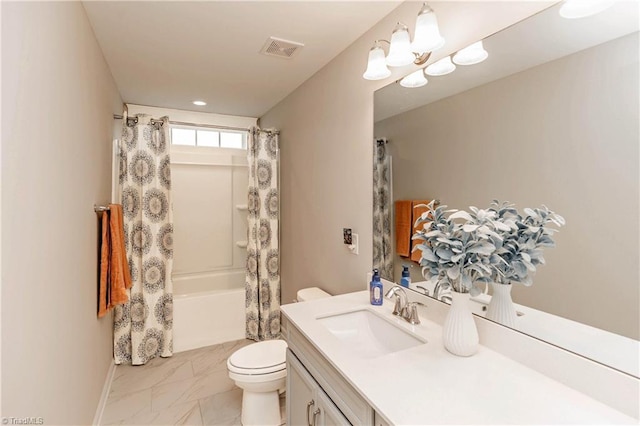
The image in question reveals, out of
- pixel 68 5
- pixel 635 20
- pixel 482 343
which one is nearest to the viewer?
pixel 635 20

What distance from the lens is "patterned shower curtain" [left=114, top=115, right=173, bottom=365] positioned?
107 inches

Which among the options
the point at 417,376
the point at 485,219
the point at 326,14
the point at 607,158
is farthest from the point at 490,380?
the point at 326,14

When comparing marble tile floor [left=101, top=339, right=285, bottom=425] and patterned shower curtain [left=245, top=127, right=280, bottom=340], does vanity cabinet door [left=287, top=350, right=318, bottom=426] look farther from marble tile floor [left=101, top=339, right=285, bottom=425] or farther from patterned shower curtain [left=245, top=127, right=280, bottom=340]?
patterned shower curtain [left=245, top=127, right=280, bottom=340]

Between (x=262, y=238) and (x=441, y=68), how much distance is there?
7.59 feet

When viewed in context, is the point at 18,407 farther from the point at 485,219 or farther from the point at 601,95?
the point at 601,95

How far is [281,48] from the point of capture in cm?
212

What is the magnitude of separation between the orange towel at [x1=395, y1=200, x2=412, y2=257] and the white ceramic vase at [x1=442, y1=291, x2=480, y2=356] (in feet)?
1.62

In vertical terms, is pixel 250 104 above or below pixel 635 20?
above

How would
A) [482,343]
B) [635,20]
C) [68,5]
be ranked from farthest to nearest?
[68,5]
[482,343]
[635,20]

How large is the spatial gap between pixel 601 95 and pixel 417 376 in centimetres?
100

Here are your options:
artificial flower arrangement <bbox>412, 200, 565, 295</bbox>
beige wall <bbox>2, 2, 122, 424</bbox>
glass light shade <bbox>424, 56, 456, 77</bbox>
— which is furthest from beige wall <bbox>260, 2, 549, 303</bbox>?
beige wall <bbox>2, 2, 122, 424</bbox>

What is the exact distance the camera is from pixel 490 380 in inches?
38.7

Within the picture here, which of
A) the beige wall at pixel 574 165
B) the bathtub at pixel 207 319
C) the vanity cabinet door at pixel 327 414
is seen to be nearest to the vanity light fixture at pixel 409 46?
the beige wall at pixel 574 165

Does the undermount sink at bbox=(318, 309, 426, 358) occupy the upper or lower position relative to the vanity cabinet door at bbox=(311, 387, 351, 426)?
upper
